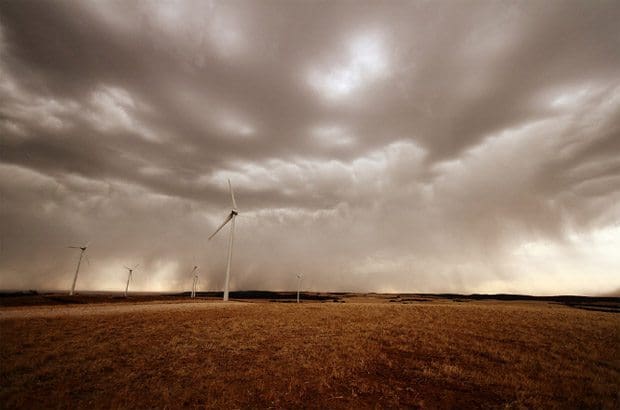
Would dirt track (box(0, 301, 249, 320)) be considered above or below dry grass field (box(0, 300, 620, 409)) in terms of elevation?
above

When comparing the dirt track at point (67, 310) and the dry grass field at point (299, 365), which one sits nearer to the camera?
the dry grass field at point (299, 365)

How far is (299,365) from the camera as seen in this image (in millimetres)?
17734

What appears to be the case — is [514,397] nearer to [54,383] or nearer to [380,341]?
[380,341]

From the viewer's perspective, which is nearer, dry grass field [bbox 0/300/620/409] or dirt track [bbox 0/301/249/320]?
dry grass field [bbox 0/300/620/409]

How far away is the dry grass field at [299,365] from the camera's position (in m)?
13.6

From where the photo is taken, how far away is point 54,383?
577 inches

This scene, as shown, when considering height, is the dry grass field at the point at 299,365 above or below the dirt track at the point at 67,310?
below

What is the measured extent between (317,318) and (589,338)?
23273 mm

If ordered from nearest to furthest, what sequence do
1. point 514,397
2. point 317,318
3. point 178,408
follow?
1. point 178,408
2. point 514,397
3. point 317,318

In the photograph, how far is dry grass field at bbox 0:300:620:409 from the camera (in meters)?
13.6

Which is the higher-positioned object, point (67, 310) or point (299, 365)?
point (67, 310)

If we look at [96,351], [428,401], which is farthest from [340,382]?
[96,351]

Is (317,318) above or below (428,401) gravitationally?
above

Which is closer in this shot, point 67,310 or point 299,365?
point 299,365
